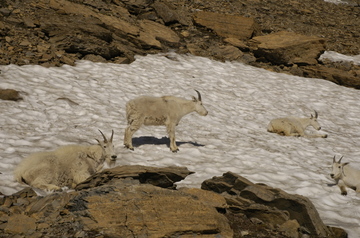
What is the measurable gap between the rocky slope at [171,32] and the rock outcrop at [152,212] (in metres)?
11.4

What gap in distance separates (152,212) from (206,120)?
1011cm

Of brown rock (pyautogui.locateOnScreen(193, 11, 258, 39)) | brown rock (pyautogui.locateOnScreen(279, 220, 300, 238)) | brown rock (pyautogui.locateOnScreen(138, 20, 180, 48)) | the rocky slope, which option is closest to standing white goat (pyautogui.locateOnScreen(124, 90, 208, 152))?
brown rock (pyautogui.locateOnScreen(279, 220, 300, 238))

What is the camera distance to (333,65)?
1019 inches

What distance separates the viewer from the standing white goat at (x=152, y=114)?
483 inches

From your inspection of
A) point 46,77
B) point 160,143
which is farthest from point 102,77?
point 160,143

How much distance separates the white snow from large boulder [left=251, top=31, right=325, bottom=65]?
163cm

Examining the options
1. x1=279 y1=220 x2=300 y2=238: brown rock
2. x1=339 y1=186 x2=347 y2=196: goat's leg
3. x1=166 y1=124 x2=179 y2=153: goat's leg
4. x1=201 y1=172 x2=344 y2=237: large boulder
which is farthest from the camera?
x1=166 y1=124 x2=179 y2=153: goat's leg

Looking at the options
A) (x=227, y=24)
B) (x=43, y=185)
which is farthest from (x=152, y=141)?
(x=227, y=24)

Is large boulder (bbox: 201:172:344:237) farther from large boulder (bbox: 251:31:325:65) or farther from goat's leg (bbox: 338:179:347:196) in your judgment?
large boulder (bbox: 251:31:325:65)

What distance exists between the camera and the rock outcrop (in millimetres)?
6250

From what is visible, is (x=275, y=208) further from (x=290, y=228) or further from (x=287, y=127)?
(x=287, y=127)

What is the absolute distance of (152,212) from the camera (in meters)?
6.69

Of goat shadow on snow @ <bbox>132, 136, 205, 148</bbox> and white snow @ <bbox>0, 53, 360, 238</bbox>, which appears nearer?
white snow @ <bbox>0, 53, 360, 238</bbox>

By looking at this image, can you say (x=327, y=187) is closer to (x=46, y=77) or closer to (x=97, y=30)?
(x=46, y=77)
